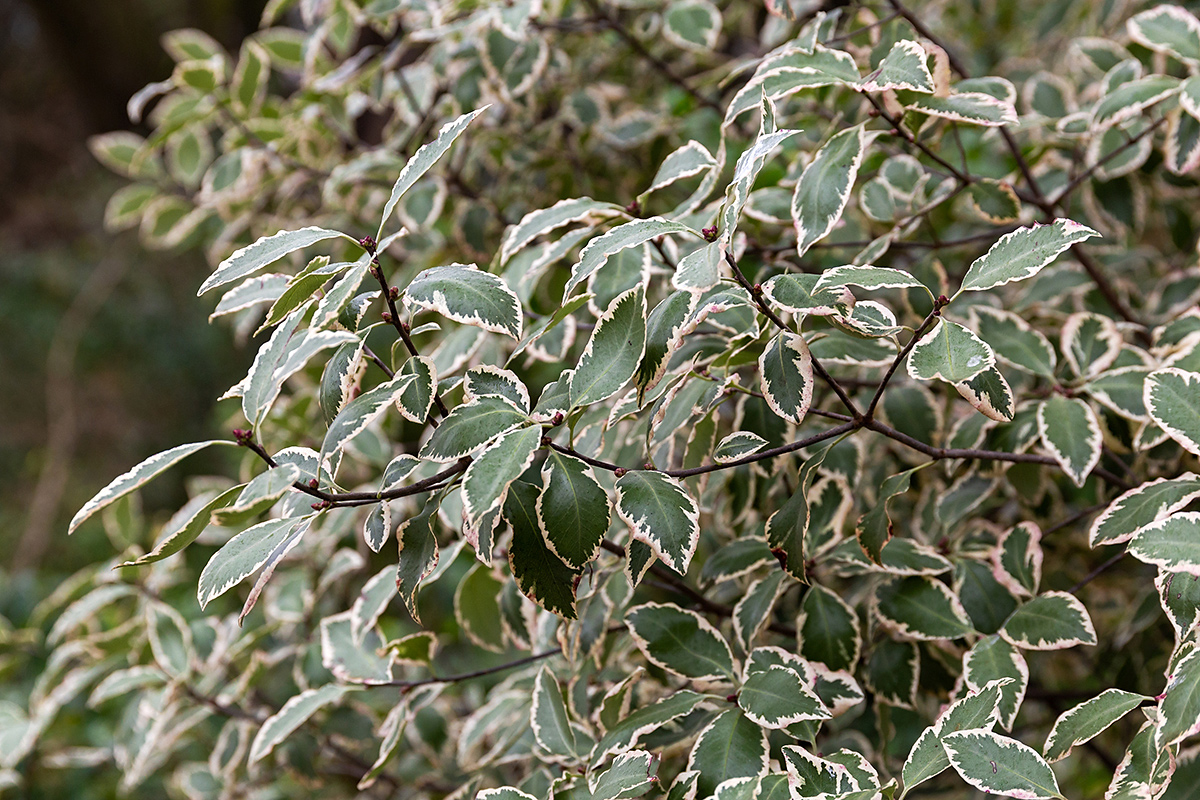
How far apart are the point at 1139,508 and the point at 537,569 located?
1.59ft

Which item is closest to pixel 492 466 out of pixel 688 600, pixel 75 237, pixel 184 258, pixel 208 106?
pixel 688 600

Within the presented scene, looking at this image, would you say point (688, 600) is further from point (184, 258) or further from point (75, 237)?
point (75, 237)

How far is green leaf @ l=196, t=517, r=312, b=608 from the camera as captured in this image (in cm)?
65

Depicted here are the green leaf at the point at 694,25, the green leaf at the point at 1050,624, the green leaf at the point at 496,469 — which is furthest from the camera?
the green leaf at the point at 694,25

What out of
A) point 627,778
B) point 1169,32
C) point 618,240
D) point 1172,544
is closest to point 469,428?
point 618,240

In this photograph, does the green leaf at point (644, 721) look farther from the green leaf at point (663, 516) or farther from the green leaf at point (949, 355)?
the green leaf at point (949, 355)

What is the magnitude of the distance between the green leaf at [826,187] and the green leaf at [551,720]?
451 millimetres

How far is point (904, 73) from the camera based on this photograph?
768mm

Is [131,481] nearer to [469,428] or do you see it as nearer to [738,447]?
[469,428]

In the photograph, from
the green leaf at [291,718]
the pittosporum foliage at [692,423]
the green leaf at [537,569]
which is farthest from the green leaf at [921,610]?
the green leaf at [291,718]

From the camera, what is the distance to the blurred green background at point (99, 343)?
3809mm

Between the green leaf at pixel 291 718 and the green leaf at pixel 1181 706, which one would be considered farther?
the green leaf at pixel 291 718

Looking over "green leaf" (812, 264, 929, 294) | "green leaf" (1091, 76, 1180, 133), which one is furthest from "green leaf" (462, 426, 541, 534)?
"green leaf" (1091, 76, 1180, 133)

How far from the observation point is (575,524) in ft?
2.15
